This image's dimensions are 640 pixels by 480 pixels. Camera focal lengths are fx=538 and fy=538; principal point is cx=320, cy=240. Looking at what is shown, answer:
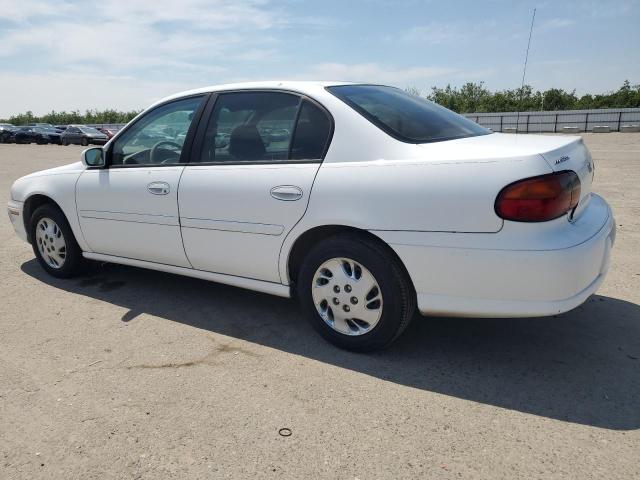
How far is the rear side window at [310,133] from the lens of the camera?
328 centimetres

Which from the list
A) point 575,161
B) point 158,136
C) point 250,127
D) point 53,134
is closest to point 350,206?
point 250,127

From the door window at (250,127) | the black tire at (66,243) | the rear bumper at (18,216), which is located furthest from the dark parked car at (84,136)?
the door window at (250,127)

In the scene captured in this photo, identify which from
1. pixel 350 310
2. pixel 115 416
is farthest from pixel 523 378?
pixel 115 416

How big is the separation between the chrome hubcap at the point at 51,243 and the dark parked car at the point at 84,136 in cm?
→ 2872

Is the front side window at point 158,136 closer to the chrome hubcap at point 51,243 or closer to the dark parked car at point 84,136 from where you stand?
the chrome hubcap at point 51,243

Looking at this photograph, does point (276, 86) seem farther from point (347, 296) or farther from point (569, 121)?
point (569, 121)

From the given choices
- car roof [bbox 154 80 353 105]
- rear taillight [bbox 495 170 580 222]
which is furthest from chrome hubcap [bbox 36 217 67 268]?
rear taillight [bbox 495 170 580 222]

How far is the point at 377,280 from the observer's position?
3055 millimetres

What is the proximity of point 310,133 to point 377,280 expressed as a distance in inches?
39.9

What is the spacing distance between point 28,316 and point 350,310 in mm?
2506

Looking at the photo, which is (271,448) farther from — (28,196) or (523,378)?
(28,196)

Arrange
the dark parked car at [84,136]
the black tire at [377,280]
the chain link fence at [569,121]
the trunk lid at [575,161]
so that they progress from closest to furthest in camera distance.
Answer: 1. the trunk lid at [575,161]
2. the black tire at [377,280]
3. the chain link fence at [569,121]
4. the dark parked car at [84,136]

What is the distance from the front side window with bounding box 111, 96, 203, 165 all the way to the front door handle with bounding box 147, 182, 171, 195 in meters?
0.19

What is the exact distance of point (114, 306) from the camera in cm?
421
